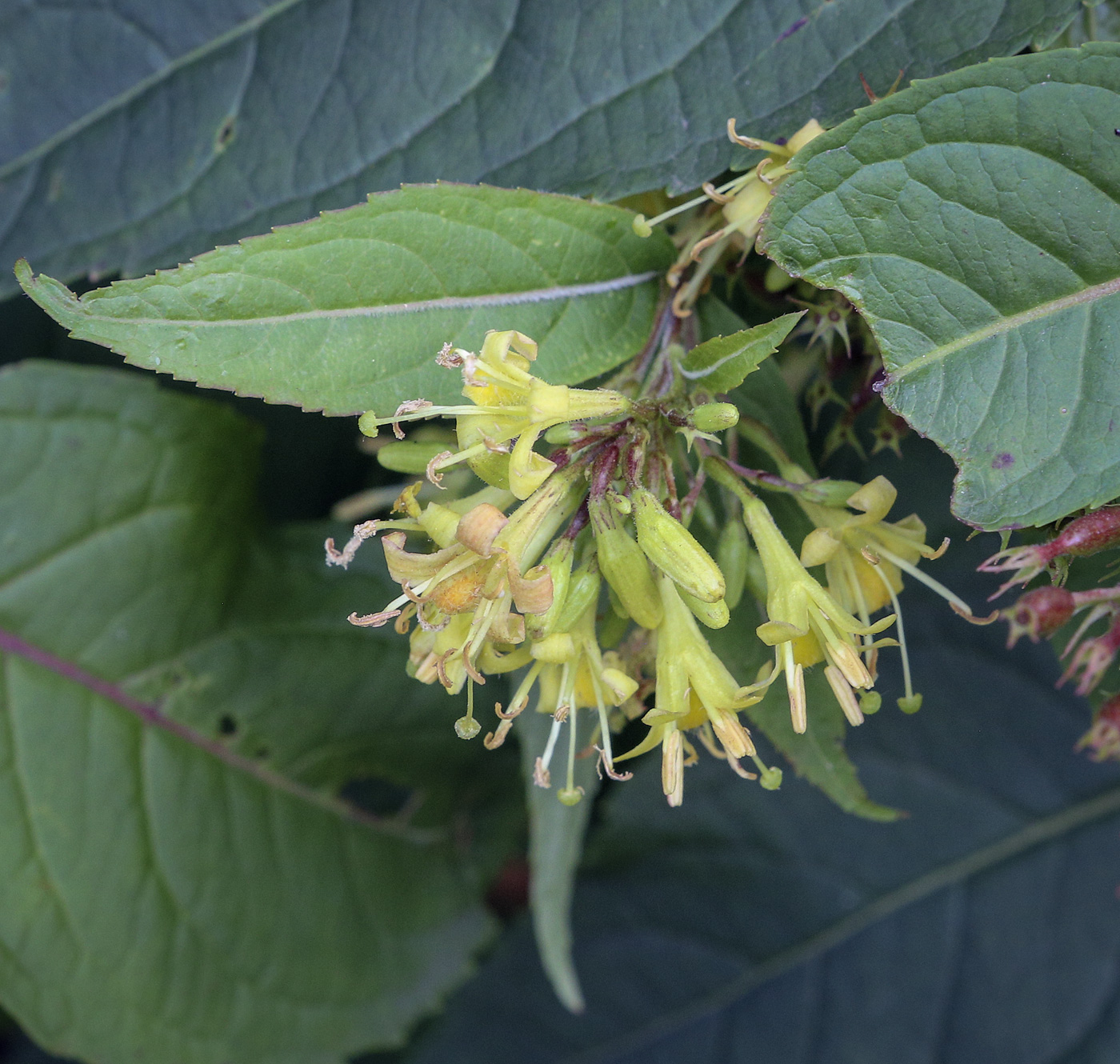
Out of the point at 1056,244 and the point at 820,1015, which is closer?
the point at 1056,244

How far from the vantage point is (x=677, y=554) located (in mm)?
795

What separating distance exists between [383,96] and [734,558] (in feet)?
2.26

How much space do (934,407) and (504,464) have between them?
35 centimetres

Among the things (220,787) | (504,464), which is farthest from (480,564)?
(220,787)

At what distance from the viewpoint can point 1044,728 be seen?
1.66 metres

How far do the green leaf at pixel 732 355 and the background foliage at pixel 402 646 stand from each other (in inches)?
2.6

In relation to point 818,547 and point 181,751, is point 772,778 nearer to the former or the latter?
point 818,547

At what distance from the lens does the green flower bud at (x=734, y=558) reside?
0.90m

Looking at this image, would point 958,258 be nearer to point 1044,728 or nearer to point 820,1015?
point 1044,728

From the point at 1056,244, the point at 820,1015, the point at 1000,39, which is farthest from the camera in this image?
the point at 820,1015

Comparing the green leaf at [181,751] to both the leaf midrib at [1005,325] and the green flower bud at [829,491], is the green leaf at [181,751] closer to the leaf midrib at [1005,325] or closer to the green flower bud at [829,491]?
the green flower bud at [829,491]

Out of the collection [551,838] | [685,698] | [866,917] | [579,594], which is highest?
[579,594]

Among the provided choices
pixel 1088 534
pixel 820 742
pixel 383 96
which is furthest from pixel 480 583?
pixel 383 96

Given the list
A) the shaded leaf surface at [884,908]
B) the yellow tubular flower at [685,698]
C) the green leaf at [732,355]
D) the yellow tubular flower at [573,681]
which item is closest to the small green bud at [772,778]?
the yellow tubular flower at [685,698]
